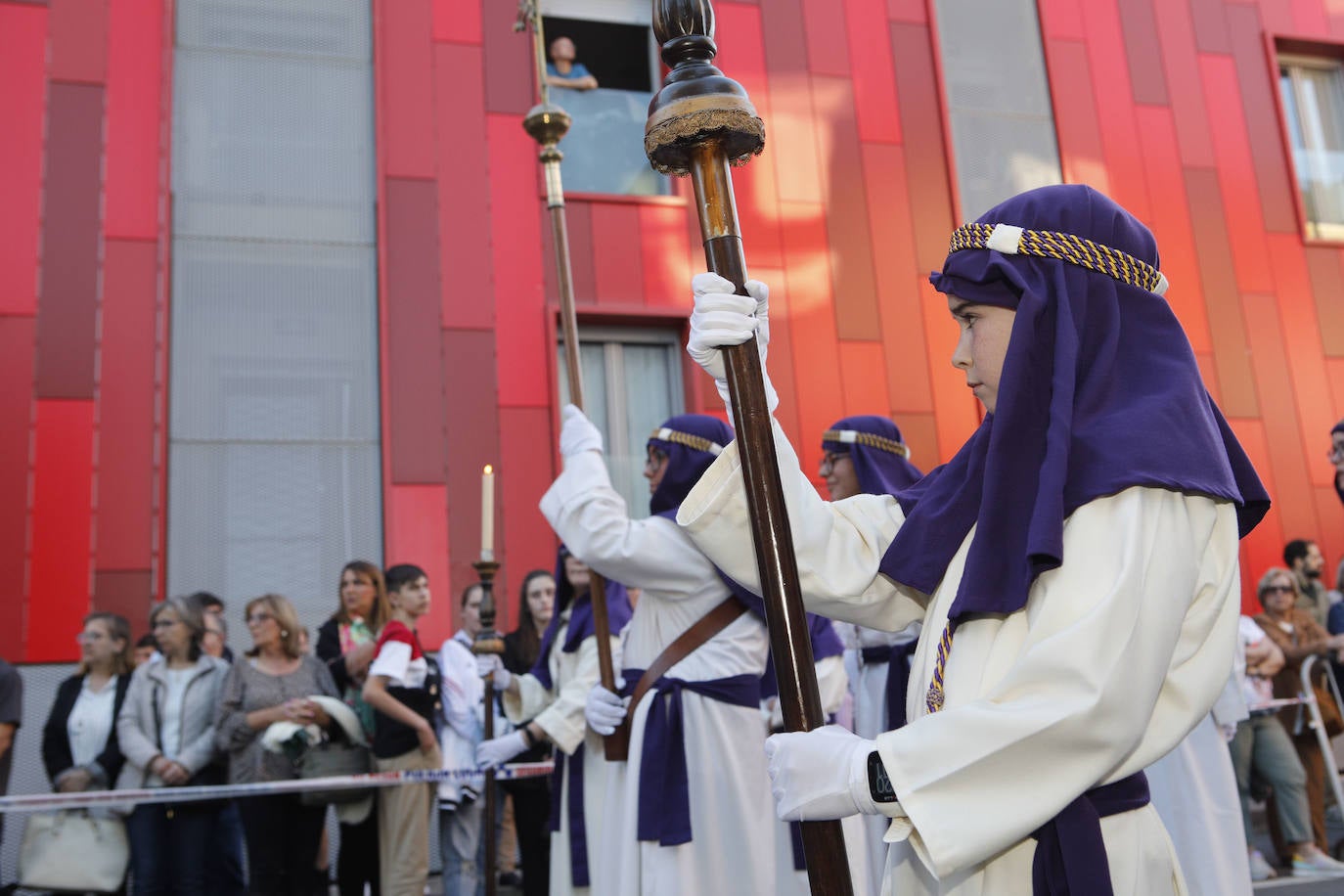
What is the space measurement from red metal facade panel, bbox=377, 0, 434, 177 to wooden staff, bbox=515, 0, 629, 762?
4.03 metres

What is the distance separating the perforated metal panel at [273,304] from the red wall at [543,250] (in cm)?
19

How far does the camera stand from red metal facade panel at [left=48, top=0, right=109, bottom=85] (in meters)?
8.52

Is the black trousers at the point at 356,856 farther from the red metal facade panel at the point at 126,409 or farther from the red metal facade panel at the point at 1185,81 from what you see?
the red metal facade panel at the point at 1185,81

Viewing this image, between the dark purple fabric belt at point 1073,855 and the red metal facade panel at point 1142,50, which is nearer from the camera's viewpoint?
the dark purple fabric belt at point 1073,855

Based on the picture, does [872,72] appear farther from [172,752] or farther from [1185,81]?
→ [172,752]

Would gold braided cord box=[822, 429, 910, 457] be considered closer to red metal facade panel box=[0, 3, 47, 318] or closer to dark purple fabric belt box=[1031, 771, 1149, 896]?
dark purple fabric belt box=[1031, 771, 1149, 896]

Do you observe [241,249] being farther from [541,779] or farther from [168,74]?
[541,779]

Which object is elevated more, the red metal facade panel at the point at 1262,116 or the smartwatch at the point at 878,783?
the red metal facade panel at the point at 1262,116

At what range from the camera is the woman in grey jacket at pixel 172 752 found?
5.55 meters

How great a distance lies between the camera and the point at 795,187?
981 cm

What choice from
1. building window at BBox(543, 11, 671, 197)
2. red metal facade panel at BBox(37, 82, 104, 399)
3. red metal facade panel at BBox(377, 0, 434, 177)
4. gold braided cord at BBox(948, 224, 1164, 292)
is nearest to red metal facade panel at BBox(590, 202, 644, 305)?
building window at BBox(543, 11, 671, 197)

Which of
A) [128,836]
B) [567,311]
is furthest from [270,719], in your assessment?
[567,311]

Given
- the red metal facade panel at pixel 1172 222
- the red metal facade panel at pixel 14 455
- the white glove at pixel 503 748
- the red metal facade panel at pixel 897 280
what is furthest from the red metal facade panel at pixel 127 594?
the red metal facade panel at pixel 1172 222

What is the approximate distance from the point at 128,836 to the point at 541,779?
199cm
